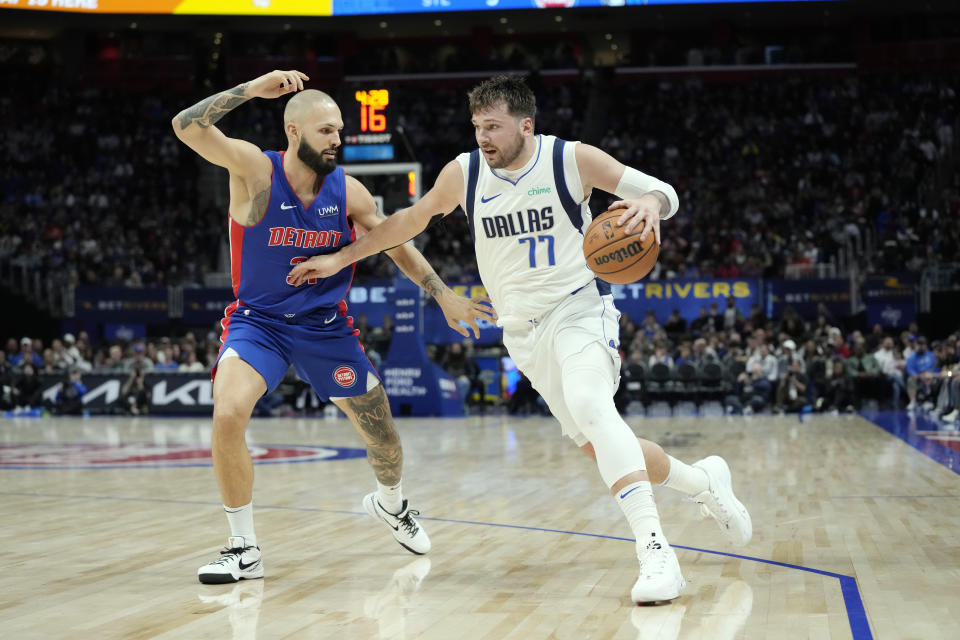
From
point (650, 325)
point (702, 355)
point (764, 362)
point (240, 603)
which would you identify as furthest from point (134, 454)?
point (650, 325)

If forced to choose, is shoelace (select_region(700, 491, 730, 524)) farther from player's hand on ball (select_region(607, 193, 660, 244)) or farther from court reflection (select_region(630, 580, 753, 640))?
player's hand on ball (select_region(607, 193, 660, 244))

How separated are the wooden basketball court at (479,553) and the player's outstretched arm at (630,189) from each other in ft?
4.83

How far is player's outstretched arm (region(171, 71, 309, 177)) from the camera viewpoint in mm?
4543

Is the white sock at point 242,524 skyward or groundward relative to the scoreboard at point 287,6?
groundward

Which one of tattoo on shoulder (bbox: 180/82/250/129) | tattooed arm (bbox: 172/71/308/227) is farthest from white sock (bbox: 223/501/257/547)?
tattoo on shoulder (bbox: 180/82/250/129)

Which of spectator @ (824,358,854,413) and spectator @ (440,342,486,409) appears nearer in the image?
spectator @ (824,358,854,413)

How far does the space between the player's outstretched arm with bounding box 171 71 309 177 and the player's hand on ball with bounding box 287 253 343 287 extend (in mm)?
528

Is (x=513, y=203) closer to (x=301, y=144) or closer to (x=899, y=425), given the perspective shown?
(x=301, y=144)

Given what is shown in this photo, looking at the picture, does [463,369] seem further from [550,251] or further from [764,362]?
[550,251]

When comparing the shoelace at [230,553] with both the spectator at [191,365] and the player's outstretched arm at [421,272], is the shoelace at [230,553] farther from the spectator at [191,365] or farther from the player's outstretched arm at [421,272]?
the spectator at [191,365]

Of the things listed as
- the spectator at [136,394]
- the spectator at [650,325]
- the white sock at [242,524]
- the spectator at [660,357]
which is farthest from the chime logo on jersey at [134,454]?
the spectator at [650,325]

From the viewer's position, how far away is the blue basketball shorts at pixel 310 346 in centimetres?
499

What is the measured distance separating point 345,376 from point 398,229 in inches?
31.4

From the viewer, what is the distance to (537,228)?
181 inches
